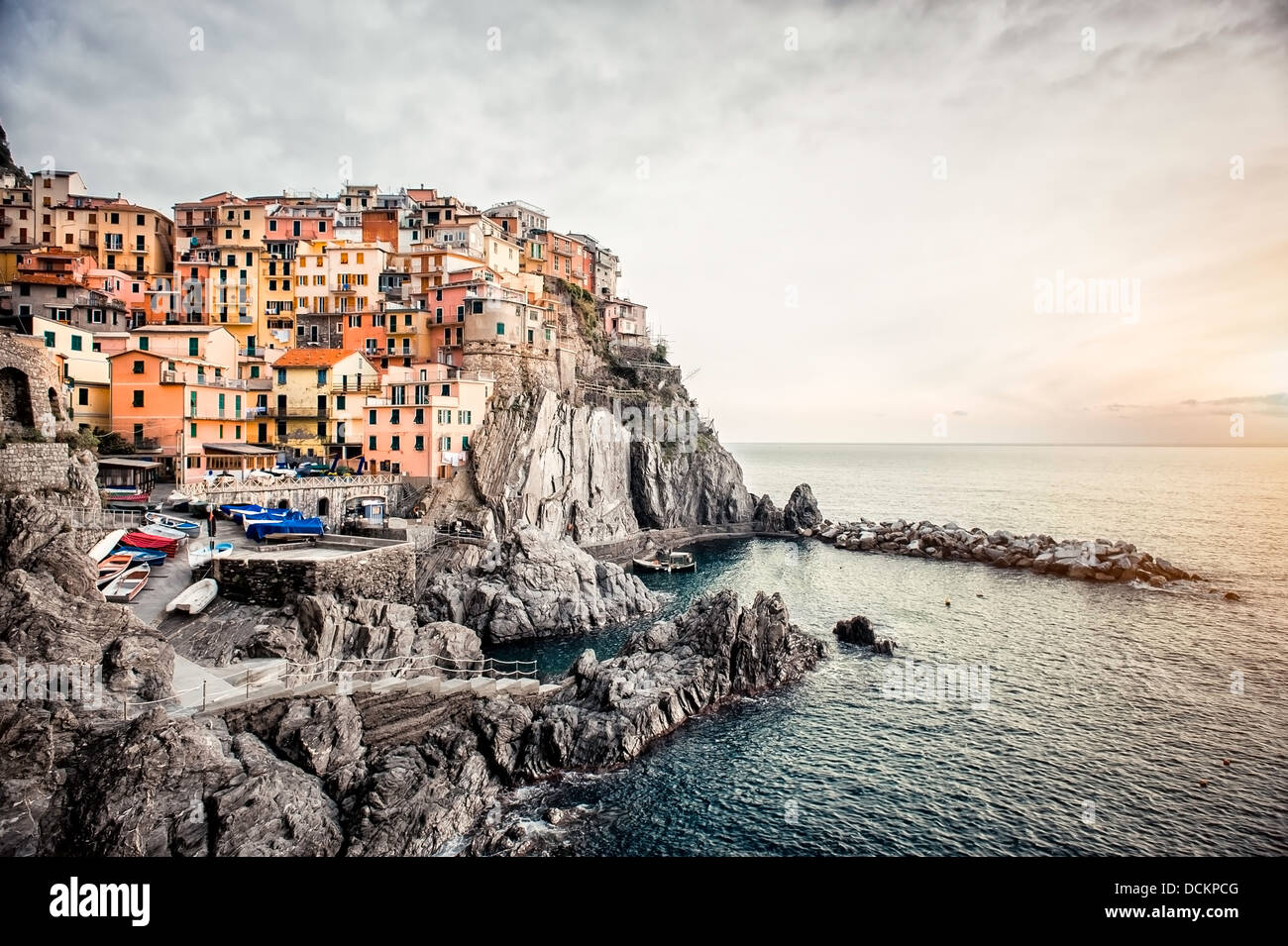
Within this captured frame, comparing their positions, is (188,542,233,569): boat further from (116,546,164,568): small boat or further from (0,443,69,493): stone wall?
(0,443,69,493): stone wall

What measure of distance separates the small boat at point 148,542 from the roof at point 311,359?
2414 centimetres

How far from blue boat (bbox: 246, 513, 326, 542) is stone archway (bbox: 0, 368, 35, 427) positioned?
9.60m

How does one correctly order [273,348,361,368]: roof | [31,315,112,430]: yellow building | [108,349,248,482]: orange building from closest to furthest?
1. [31,315,112,430]: yellow building
2. [108,349,248,482]: orange building
3. [273,348,361,368]: roof

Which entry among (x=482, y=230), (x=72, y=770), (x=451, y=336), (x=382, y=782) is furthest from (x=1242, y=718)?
(x=482, y=230)

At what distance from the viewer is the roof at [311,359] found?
166 ft

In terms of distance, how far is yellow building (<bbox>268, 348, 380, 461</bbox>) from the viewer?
1977 inches

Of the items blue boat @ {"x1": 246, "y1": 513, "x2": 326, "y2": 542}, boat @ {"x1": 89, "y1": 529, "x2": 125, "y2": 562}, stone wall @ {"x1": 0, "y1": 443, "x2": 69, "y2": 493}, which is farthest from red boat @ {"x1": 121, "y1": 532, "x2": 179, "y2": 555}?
blue boat @ {"x1": 246, "y1": 513, "x2": 326, "y2": 542}

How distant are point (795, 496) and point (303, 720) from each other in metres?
68.2

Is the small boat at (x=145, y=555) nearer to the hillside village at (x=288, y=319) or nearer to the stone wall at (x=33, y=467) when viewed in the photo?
the stone wall at (x=33, y=467)

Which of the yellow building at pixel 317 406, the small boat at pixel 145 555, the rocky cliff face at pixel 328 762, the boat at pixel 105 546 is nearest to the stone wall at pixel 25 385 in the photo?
the boat at pixel 105 546

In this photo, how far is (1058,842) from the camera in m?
20.0

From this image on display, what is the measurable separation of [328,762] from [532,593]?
1948 centimetres
